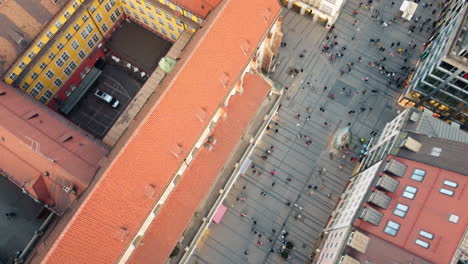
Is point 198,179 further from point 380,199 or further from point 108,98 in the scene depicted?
point 108,98

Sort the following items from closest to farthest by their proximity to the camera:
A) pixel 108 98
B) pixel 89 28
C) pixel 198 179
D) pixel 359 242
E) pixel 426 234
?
1. pixel 426 234
2. pixel 359 242
3. pixel 198 179
4. pixel 89 28
5. pixel 108 98

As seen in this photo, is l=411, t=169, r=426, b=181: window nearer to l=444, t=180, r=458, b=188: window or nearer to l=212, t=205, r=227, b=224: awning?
l=444, t=180, r=458, b=188: window

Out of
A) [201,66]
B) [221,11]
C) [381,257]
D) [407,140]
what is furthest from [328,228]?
[221,11]

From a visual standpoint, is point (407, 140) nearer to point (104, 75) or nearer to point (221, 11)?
point (221, 11)

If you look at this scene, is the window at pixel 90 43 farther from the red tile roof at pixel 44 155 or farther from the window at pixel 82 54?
the red tile roof at pixel 44 155

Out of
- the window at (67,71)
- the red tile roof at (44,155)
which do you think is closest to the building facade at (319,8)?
the window at (67,71)

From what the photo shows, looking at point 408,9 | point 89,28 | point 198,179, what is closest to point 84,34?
point 89,28
